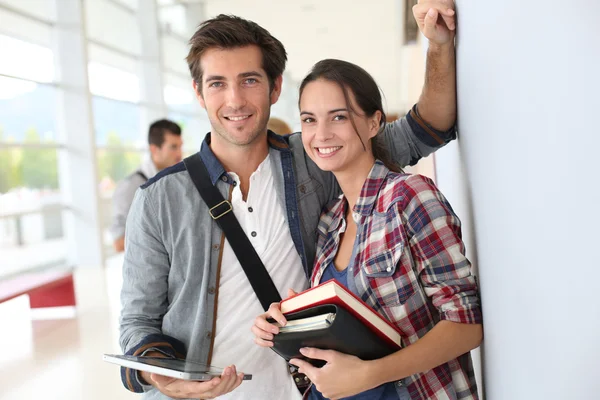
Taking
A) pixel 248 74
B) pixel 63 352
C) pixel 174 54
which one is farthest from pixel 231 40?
pixel 174 54

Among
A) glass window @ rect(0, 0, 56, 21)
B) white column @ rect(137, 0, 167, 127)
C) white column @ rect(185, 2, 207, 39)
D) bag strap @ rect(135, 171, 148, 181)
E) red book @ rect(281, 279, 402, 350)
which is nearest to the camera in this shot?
red book @ rect(281, 279, 402, 350)

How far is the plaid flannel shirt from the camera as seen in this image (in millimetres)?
1331

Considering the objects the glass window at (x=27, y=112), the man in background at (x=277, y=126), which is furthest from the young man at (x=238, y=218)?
the glass window at (x=27, y=112)

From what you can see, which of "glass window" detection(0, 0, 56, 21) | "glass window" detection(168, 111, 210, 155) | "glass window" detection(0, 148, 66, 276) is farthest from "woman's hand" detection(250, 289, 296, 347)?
"glass window" detection(168, 111, 210, 155)

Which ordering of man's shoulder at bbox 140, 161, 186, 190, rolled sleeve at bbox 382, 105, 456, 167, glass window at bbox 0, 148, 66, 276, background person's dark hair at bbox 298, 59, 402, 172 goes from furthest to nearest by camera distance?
glass window at bbox 0, 148, 66, 276, man's shoulder at bbox 140, 161, 186, 190, rolled sleeve at bbox 382, 105, 456, 167, background person's dark hair at bbox 298, 59, 402, 172

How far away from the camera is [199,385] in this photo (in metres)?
1.50

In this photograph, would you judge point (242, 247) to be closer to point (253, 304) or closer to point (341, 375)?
point (253, 304)

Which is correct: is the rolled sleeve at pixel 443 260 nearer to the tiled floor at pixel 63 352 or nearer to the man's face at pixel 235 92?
the man's face at pixel 235 92

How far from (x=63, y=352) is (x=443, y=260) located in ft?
14.0

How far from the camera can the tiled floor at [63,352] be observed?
153 inches

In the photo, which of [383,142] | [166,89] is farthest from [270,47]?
[166,89]

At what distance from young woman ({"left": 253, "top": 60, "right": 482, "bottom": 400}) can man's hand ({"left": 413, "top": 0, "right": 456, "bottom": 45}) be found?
270mm

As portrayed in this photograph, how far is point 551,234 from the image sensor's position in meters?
0.67

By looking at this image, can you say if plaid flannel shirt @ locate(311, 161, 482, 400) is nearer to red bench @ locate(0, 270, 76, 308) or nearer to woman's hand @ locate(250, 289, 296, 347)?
woman's hand @ locate(250, 289, 296, 347)
